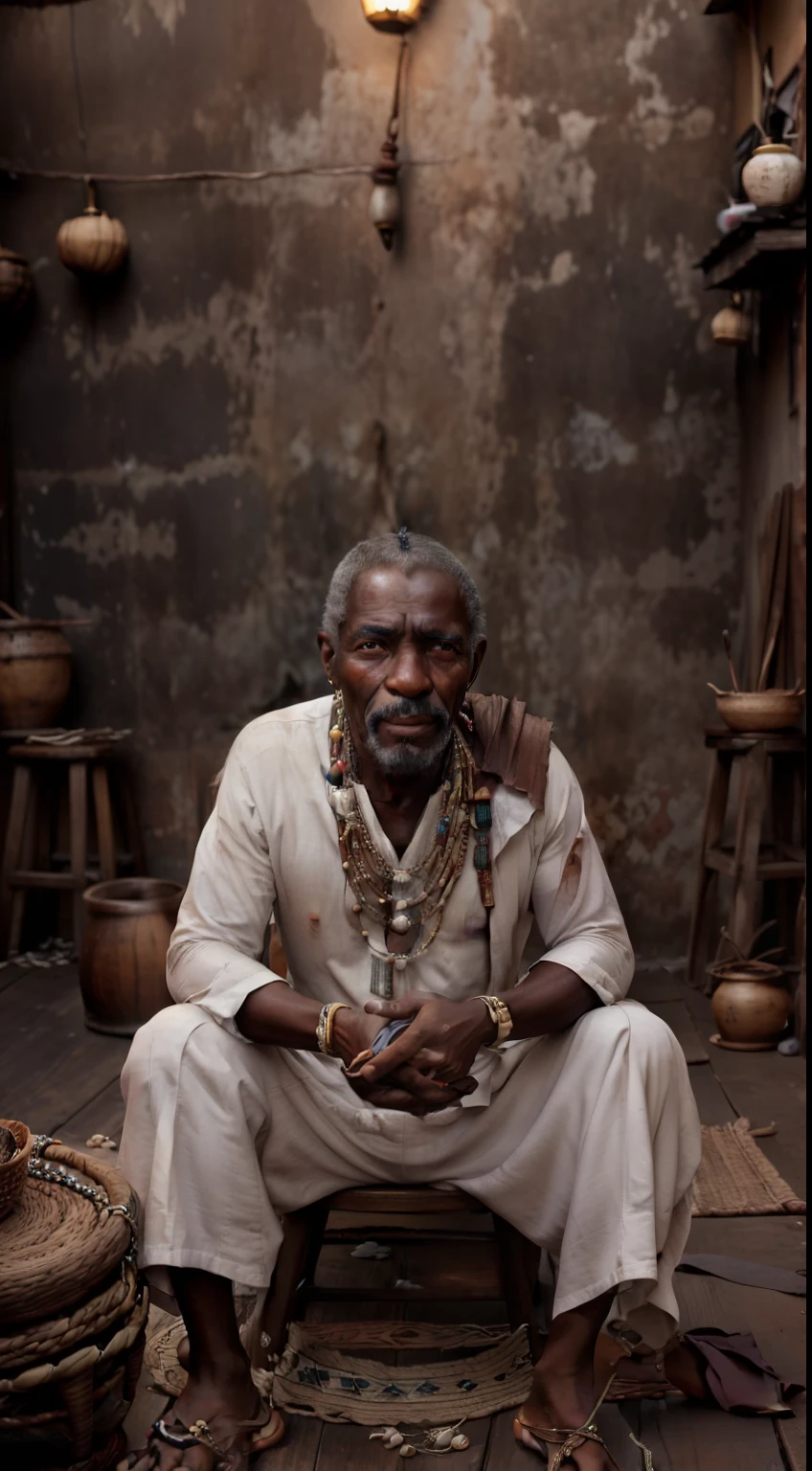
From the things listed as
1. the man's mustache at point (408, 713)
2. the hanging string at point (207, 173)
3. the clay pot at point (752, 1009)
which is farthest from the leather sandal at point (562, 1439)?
the hanging string at point (207, 173)

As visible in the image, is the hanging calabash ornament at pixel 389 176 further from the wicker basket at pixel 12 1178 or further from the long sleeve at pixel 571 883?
the wicker basket at pixel 12 1178

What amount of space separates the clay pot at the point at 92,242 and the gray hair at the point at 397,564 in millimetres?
3824

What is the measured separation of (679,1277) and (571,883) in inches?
40.6

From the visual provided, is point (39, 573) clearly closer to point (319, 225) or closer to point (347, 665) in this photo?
point (319, 225)

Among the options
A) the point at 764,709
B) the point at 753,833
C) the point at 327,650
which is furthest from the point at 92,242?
the point at 327,650

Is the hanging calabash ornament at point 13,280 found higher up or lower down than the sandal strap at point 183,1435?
higher up

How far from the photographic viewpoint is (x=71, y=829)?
605 centimetres

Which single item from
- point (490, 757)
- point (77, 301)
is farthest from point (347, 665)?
point (77, 301)

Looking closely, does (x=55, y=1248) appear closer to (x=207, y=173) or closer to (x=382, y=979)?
(x=382, y=979)

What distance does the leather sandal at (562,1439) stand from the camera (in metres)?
2.27

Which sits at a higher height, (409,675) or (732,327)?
(732,327)

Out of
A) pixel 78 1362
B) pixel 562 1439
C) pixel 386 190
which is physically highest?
pixel 386 190

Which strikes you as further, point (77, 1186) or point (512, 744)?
point (512, 744)

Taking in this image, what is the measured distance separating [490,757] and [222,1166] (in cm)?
87
